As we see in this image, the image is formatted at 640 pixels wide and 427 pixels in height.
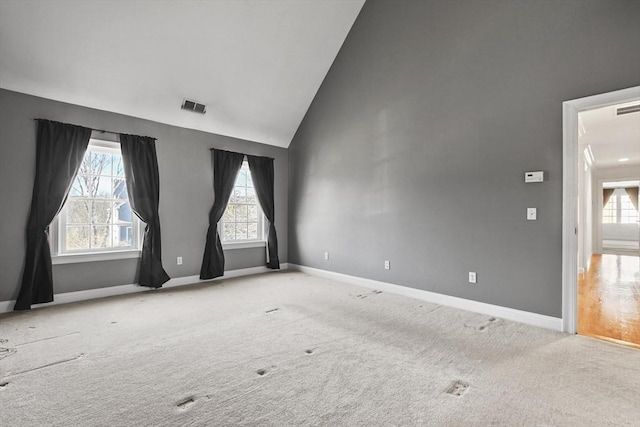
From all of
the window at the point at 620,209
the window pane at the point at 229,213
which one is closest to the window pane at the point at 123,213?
the window pane at the point at 229,213

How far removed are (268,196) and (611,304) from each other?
5.20 meters

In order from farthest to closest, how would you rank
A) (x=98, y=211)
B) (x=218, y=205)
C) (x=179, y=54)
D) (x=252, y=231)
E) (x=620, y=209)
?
1. (x=620, y=209)
2. (x=252, y=231)
3. (x=218, y=205)
4. (x=98, y=211)
5. (x=179, y=54)

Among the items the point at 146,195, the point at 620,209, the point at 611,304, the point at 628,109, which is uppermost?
the point at 628,109

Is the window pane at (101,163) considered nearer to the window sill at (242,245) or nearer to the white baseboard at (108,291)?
the white baseboard at (108,291)

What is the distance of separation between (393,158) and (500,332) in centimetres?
253

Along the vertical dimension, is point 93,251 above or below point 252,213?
below

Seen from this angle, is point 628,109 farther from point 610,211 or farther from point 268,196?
point 610,211

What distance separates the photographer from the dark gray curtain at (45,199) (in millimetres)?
3670

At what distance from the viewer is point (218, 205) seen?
527cm

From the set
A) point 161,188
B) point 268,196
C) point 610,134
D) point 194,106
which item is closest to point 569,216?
point 610,134

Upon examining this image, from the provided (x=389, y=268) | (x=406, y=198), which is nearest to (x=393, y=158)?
(x=406, y=198)

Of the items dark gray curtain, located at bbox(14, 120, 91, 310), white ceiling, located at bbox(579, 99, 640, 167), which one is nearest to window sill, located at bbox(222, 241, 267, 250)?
dark gray curtain, located at bbox(14, 120, 91, 310)

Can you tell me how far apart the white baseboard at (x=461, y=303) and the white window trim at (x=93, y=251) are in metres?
2.99

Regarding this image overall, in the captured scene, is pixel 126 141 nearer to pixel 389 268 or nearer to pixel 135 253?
pixel 135 253
